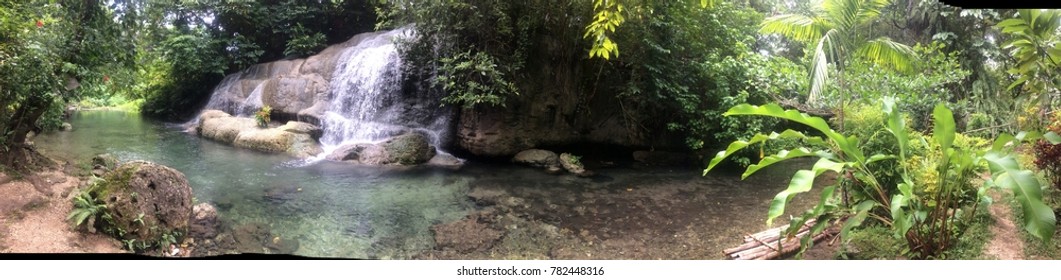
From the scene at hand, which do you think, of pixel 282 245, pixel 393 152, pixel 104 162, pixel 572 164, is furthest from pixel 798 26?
pixel 104 162

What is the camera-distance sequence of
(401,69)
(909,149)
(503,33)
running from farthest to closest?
(401,69) < (503,33) < (909,149)

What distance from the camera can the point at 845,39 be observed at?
93.2 inches

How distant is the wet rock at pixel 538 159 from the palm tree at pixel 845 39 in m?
2.37

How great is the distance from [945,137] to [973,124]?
2.05 ft

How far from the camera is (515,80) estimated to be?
4.87 metres

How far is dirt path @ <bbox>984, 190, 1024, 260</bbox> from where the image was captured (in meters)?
1.99

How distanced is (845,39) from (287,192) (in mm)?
3043

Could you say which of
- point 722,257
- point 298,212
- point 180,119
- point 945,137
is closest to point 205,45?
point 180,119

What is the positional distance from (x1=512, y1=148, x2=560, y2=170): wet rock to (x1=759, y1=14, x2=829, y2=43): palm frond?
2235 millimetres

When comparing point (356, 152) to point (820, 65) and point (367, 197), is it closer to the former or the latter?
point (367, 197)

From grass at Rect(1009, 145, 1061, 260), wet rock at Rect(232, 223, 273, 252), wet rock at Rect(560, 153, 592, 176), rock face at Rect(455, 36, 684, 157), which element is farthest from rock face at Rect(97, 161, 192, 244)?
grass at Rect(1009, 145, 1061, 260)

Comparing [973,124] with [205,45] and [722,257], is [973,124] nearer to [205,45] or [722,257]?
[722,257]

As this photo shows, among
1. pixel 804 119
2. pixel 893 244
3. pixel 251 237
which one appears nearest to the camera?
pixel 804 119

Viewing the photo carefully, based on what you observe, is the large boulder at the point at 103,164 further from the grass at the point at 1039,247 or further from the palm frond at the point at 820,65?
the grass at the point at 1039,247
